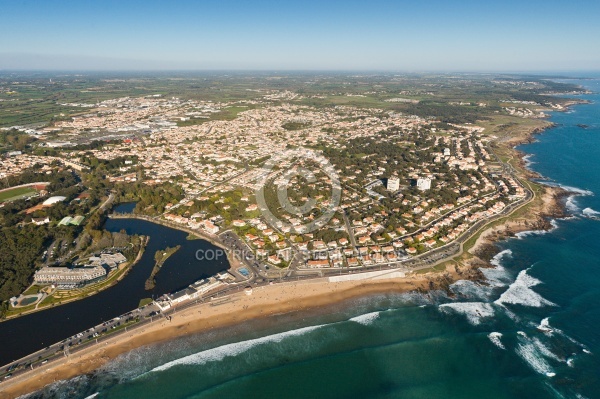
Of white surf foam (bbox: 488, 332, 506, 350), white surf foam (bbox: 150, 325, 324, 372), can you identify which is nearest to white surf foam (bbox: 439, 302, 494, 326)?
white surf foam (bbox: 488, 332, 506, 350)

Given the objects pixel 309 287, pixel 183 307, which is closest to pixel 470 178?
pixel 309 287

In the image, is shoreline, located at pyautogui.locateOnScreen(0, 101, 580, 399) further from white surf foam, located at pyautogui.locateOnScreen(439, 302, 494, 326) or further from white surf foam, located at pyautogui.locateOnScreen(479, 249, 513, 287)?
white surf foam, located at pyautogui.locateOnScreen(439, 302, 494, 326)

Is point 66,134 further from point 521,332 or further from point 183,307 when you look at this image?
point 521,332

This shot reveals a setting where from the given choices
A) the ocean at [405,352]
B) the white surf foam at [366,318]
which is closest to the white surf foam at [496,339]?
the ocean at [405,352]

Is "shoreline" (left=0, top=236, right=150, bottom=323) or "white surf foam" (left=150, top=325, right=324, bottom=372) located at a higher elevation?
"shoreline" (left=0, top=236, right=150, bottom=323)

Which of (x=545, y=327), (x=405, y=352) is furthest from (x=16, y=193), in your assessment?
(x=545, y=327)

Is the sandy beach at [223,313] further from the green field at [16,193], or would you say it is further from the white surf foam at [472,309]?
the green field at [16,193]
